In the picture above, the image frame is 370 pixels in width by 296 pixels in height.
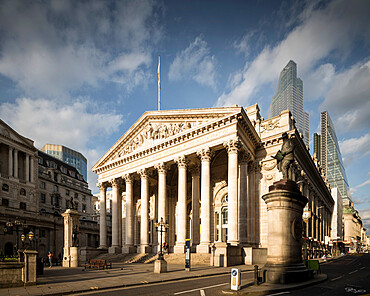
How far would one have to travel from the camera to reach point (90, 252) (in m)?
43.4

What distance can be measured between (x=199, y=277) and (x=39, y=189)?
53.6 m

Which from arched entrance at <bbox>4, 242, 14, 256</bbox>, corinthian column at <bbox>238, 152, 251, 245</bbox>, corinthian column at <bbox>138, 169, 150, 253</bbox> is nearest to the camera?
corinthian column at <bbox>238, 152, 251, 245</bbox>

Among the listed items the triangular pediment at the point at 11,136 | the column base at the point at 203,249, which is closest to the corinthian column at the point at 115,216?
the column base at the point at 203,249

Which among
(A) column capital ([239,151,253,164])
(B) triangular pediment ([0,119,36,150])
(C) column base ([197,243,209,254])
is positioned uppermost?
(B) triangular pediment ([0,119,36,150])

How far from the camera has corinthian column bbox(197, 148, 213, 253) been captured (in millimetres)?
32156

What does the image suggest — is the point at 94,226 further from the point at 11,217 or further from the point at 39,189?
the point at 11,217

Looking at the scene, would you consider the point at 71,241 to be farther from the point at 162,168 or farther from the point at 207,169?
the point at 207,169

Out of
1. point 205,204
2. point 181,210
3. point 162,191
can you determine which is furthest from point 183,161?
point 205,204

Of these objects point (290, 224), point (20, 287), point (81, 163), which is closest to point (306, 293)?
point (290, 224)

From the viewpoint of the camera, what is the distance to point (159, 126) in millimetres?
41594

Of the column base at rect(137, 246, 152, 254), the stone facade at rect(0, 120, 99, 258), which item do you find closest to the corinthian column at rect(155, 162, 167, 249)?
the column base at rect(137, 246, 152, 254)

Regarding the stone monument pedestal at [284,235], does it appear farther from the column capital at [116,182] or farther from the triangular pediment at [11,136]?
the triangular pediment at [11,136]

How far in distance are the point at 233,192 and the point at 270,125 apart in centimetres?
1234

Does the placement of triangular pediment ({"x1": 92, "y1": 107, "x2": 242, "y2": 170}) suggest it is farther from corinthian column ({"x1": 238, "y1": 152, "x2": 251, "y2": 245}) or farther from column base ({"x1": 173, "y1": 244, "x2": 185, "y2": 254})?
column base ({"x1": 173, "y1": 244, "x2": 185, "y2": 254})
